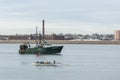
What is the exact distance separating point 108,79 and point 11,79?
12.7 metres

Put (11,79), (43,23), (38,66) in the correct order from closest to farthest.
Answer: (11,79) → (38,66) → (43,23)

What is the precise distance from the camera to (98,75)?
2788 inches

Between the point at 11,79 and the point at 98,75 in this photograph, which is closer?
the point at 11,79

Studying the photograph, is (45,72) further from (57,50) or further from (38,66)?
(57,50)

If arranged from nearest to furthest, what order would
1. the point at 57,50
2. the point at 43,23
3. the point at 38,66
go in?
the point at 38,66 → the point at 57,50 → the point at 43,23

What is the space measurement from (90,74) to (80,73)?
169 cm

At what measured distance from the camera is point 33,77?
6794 cm

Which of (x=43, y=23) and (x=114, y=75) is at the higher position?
(x=43, y=23)

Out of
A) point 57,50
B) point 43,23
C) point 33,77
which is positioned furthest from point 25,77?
point 43,23

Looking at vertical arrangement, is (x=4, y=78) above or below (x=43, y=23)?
below

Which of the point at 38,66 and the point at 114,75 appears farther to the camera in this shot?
the point at 38,66

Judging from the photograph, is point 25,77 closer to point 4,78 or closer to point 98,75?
point 4,78

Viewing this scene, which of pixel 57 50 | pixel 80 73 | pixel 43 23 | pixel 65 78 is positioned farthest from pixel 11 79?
pixel 43 23

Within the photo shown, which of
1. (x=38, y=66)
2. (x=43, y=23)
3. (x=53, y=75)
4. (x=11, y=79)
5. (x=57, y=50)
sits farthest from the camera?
(x=43, y=23)
